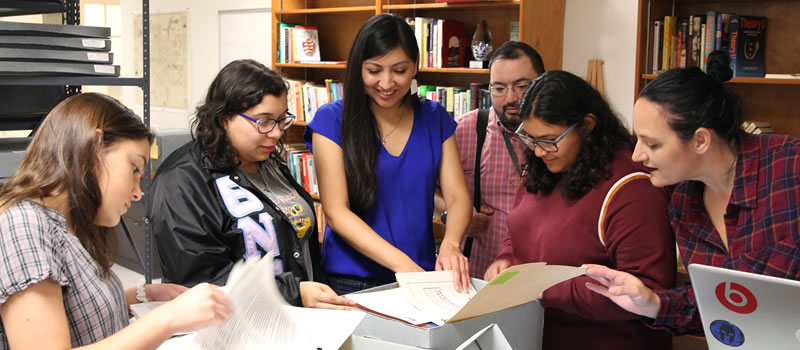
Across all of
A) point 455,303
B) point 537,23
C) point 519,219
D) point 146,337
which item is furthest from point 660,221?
point 537,23

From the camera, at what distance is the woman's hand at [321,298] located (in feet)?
4.88

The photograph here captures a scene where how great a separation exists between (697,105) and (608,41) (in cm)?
239

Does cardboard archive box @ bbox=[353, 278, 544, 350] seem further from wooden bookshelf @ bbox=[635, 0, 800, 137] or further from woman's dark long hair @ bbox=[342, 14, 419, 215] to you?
wooden bookshelf @ bbox=[635, 0, 800, 137]

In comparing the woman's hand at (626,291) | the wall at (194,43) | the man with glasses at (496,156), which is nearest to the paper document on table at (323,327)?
the woman's hand at (626,291)

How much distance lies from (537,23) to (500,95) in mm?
1417

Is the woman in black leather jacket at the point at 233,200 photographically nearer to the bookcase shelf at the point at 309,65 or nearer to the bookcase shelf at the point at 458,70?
the bookcase shelf at the point at 458,70

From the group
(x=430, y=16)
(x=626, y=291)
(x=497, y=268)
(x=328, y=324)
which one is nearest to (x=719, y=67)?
(x=626, y=291)

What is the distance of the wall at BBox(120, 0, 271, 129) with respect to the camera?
5.86 meters

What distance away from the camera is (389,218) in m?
1.97

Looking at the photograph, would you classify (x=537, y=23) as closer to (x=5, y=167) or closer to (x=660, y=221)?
Result: (x=660, y=221)

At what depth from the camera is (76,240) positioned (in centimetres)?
120

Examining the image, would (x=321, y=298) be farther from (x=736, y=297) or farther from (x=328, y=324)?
(x=736, y=297)

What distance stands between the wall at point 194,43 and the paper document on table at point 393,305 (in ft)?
14.2

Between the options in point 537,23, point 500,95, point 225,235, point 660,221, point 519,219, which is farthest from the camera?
point 537,23
